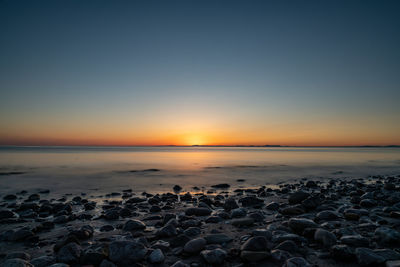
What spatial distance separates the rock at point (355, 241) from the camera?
13.6 ft

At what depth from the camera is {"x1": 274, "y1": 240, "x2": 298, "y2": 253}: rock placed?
4070 mm

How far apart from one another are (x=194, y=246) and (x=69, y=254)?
222 cm

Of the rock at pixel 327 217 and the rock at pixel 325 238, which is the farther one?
the rock at pixel 327 217

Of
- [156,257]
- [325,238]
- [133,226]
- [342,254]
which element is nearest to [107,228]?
[133,226]

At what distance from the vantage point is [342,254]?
3.67 meters

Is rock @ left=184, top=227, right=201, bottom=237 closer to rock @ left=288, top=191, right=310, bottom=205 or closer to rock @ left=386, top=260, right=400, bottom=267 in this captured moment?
rock @ left=386, top=260, right=400, bottom=267

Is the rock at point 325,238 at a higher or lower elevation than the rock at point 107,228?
higher

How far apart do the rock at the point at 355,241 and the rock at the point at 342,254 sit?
614 millimetres

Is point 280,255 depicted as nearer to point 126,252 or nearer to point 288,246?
point 288,246

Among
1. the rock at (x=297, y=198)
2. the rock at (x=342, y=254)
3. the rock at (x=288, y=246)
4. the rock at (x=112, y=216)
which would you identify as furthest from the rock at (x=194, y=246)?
the rock at (x=297, y=198)

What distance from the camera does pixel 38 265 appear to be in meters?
3.60

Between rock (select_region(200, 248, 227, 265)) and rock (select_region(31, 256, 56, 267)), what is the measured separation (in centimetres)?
260

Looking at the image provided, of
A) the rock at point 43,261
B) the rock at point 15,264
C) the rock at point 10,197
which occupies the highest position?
the rock at point 15,264

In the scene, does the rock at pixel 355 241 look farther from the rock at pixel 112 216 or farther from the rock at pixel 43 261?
the rock at pixel 112 216
